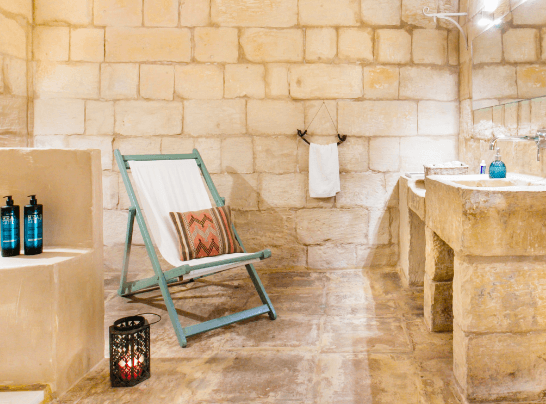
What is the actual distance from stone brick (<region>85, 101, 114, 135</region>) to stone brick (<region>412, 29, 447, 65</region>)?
253 cm

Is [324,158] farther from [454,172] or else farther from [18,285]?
[18,285]

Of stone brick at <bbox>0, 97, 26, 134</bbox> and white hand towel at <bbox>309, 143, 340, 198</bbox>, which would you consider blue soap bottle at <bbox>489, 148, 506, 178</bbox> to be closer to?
white hand towel at <bbox>309, 143, 340, 198</bbox>

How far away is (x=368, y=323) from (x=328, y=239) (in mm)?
1234

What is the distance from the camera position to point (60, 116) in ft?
11.7

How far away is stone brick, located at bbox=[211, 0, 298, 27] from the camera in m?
3.50

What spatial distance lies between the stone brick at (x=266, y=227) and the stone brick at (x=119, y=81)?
1.33 metres

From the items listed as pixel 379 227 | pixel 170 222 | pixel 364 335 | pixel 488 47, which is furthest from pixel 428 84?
pixel 170 222

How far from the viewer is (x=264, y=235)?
11.9 feet

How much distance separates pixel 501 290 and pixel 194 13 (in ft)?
10.0

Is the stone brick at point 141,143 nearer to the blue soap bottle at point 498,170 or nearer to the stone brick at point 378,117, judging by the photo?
the stone brick at point 378,117

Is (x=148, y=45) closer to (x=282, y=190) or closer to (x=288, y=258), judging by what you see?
(x=282, y=190)

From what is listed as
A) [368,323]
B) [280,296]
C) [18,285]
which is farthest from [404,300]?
[18,285]

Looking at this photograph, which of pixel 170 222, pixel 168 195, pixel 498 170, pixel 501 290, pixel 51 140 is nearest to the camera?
pixel 501 290

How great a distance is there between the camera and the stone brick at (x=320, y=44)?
11.5ft
